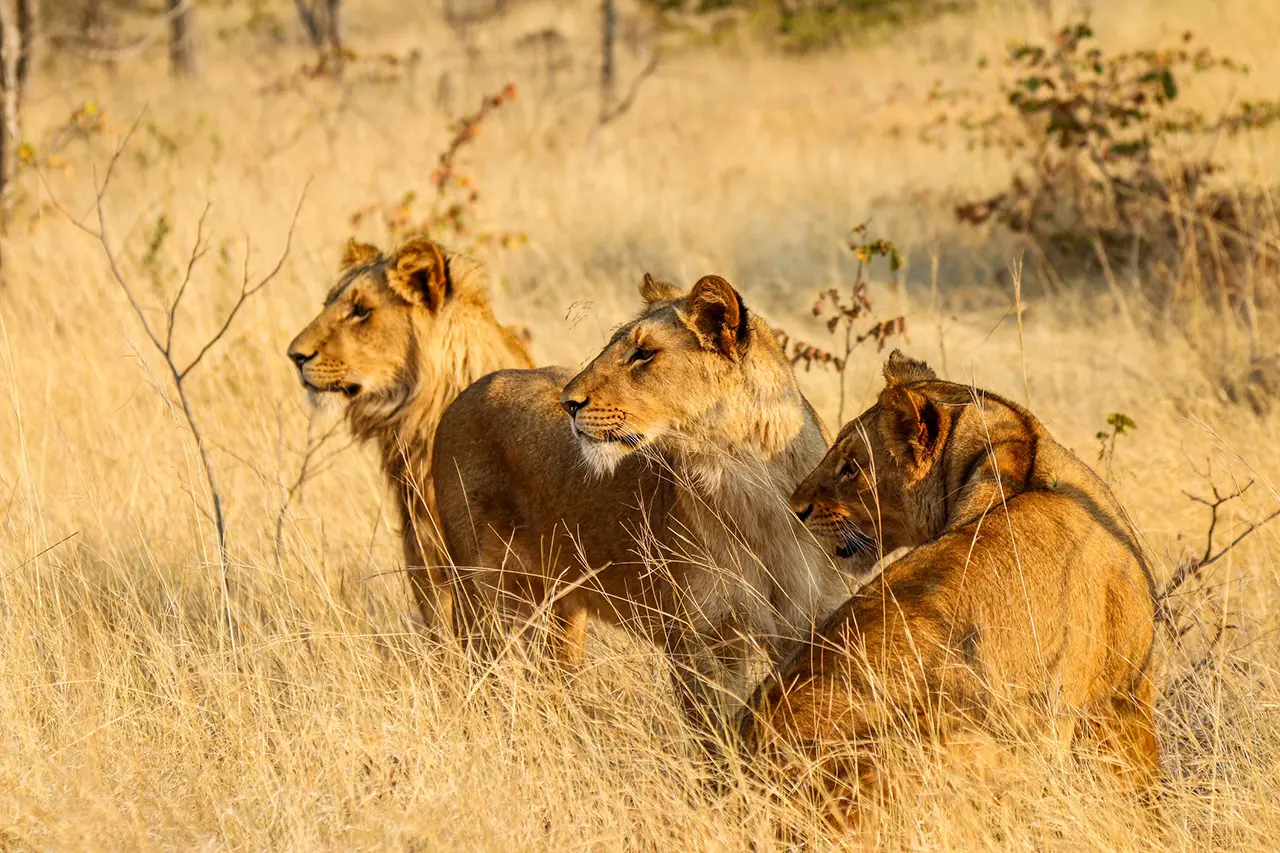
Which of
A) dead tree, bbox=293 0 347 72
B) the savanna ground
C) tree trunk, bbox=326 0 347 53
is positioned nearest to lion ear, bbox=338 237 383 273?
the savanna ground

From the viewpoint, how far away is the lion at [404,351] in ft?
17.8

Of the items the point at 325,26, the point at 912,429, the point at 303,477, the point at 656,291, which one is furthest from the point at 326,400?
the point at 325,26

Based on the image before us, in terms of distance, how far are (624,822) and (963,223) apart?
876 centimetres

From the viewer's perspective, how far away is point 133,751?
3.93 metres

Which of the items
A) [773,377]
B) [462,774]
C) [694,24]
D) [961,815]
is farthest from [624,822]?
[694,24]

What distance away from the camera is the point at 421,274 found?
5.48 meters

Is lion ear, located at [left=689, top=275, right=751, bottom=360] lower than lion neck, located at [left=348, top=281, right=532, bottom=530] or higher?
higher

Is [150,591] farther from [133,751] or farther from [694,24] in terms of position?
[694,24]

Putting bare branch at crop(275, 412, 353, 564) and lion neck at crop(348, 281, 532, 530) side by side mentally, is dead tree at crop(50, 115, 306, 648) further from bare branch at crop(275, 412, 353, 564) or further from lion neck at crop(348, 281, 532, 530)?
lion neck at crop(348, 281, 532, 530)

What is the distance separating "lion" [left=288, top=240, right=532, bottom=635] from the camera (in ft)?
17.8

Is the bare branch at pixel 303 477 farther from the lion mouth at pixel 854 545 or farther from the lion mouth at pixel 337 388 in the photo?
the lion mouth at pixel 854 545

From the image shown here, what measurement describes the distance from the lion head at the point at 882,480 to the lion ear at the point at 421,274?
1962 mm

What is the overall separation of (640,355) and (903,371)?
0.75 metres

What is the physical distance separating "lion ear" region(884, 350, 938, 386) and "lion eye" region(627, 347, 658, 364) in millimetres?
659
